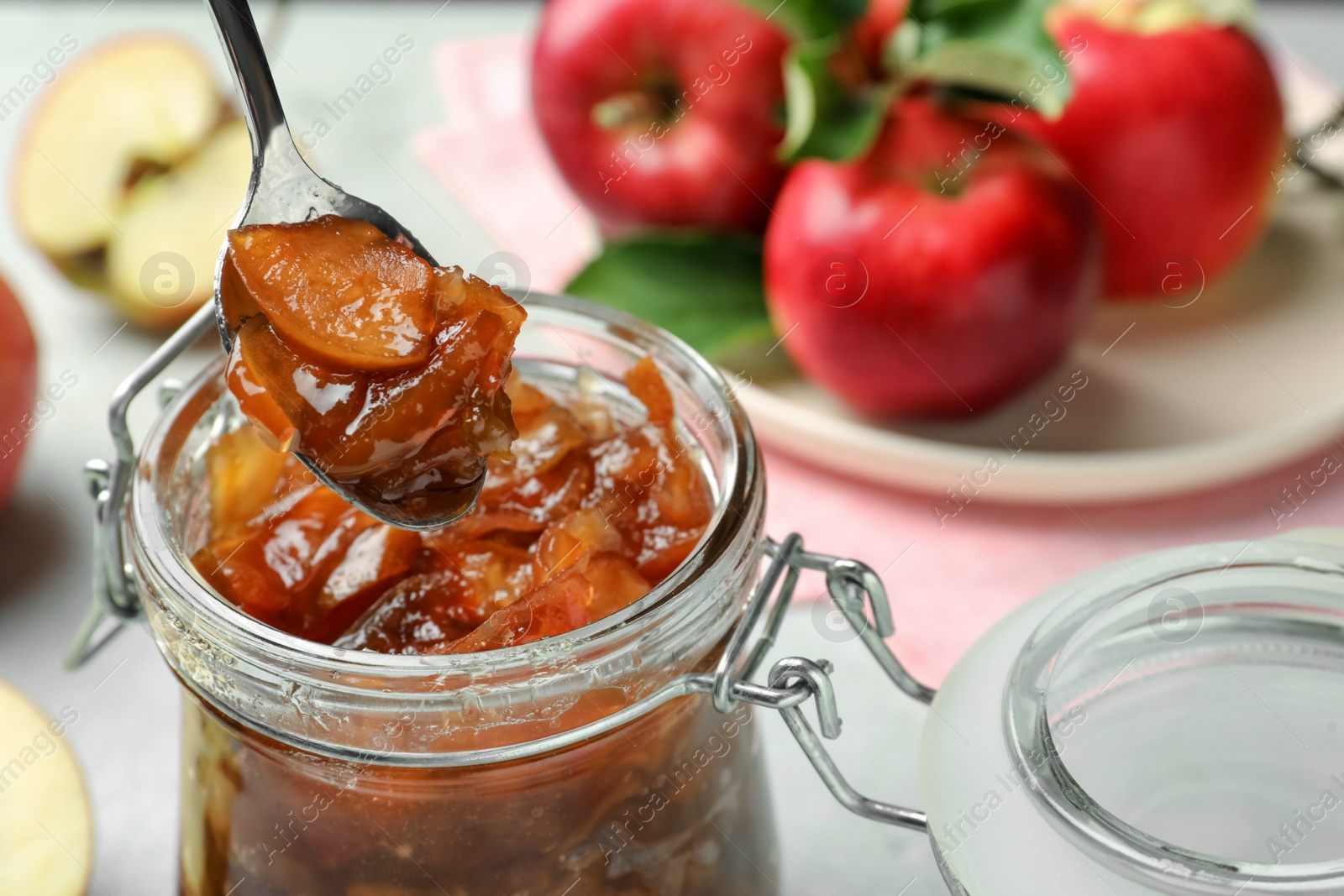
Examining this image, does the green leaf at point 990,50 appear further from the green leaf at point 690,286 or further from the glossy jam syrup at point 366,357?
the glossy jam syrup at point 366,357

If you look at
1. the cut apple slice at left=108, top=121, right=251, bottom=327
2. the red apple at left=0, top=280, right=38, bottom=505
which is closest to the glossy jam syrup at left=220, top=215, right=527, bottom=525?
the red apple at left=0, top=280, right=38, bottom=505

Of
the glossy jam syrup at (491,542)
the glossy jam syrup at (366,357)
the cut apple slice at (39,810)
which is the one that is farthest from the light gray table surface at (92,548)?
the glossy jam syrup at (366,357)

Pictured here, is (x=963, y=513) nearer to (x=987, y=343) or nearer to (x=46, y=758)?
(x=987, y=343)

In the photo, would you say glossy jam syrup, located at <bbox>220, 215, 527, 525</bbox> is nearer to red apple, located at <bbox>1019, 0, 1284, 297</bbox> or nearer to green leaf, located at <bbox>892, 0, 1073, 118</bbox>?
green leaf, located at <bbox>892, 0, 1073, 118</bbox>

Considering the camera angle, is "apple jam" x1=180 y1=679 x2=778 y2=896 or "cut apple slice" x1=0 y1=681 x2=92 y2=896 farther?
"cut apple slice" x1=0 y1=681 x2=92 y2=896

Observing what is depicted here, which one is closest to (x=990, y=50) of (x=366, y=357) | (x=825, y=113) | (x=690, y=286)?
(x=825, y=113)

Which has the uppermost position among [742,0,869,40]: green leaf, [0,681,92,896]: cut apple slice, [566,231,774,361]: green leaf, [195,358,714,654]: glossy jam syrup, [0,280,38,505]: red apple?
[195,358,714,654]: glossy jam syrup
